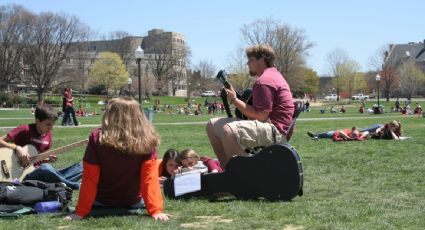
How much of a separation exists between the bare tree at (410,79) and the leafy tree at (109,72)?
163 ft

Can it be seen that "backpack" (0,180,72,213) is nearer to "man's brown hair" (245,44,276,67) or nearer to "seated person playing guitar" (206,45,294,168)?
"seated person playing guitar" (206,45,294,168)

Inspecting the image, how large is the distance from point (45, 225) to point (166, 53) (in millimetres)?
114173

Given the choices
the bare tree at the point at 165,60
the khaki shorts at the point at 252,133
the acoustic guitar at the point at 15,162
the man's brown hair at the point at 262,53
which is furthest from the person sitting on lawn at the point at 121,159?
the bare tree at the point at 165,60

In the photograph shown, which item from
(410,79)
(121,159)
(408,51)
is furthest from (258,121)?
(408,51)

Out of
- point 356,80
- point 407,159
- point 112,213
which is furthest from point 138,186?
point 356,80

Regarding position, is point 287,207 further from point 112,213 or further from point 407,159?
point 407,159

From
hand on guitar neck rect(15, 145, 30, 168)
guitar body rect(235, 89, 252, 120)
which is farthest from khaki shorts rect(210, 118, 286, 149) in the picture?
hand on guitar neck rect(15, 145, 30, 168)

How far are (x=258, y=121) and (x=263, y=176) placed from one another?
59 centimetres

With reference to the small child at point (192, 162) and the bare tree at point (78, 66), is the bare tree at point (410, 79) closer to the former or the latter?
the bare tree at point (78, 66)

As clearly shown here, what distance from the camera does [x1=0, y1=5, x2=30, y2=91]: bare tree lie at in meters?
75.0

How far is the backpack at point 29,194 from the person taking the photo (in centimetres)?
506

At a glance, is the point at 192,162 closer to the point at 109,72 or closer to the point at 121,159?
the point at 121,159

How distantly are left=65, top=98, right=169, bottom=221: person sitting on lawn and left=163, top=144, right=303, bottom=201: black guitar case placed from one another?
3.59ft

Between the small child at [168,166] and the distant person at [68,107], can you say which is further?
the distant person at [68,107]
